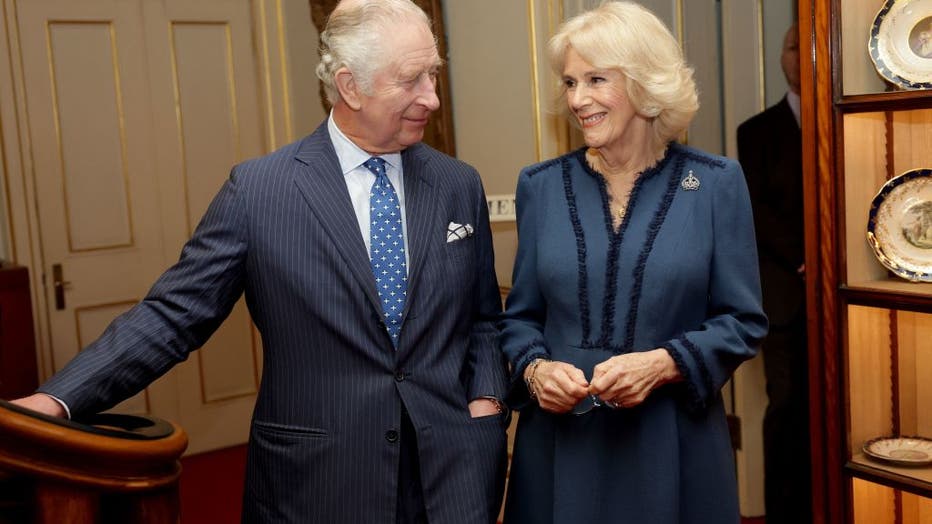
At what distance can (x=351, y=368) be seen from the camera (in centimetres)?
182

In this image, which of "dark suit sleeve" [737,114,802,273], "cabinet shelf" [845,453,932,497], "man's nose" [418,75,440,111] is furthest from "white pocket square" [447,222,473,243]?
"dark suit sleeve" [737,114,802,273]

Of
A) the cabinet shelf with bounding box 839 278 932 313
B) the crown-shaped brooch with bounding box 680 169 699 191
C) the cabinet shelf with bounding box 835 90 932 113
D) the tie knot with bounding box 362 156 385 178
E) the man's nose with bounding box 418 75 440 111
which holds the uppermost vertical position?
the man's nose with bounding box 418 75 440 111

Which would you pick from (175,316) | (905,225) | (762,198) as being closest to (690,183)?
(905,225)

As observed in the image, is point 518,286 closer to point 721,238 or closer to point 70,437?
point 721,238

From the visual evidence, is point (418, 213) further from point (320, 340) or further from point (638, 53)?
point (638, 53)

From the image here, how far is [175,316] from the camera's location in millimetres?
1743

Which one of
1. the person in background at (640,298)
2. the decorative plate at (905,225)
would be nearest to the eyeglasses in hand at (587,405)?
the person in background at (640,298)

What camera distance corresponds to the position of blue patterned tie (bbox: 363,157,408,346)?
1.85 m

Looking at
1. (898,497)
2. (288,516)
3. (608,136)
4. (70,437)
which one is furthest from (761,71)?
(70,437)

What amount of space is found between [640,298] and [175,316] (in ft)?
2.86

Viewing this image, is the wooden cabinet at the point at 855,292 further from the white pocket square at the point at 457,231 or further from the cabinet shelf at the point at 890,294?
the white pocket square at the point at 457,231

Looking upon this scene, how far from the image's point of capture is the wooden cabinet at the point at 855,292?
2.47 meters

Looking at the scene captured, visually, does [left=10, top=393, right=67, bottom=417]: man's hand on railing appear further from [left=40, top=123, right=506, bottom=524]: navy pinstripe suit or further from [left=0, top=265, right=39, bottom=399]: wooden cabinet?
[left=0, top=265, right=39, bottom=399]: wooden cabinet

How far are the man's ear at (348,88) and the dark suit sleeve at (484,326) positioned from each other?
331 millimetres
